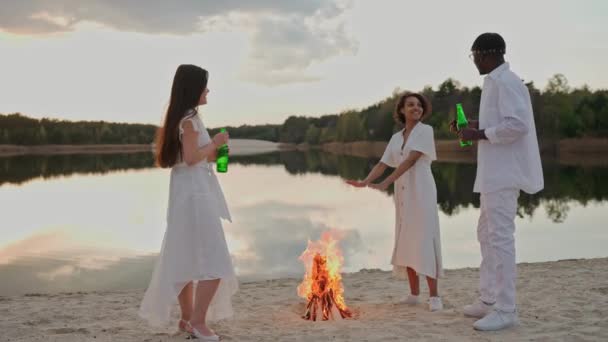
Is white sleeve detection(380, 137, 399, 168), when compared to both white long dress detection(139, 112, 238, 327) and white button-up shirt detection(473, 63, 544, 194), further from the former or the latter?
white long dress detection(139, 112, 238, 327)

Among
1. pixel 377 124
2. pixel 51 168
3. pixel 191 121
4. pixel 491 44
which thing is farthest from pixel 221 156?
pixel 377 124

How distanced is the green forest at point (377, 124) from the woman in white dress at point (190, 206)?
59.7 meters

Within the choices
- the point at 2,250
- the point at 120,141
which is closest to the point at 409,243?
the point at 2,250

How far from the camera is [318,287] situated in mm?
6105

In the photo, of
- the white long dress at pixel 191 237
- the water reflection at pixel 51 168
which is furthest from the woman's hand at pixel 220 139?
the water reflection at pixel 51 168

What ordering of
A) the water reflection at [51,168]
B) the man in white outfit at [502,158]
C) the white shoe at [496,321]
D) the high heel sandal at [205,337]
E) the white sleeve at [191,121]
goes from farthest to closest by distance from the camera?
1. the water reflection at [51,168]
2. the white shoe at [496,321]
3. the man in white outfit at [502,158]
4. the high heel sandal at [205,337]
5. the white sleeve at [191,121]

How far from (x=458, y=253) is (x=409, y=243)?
601 cm

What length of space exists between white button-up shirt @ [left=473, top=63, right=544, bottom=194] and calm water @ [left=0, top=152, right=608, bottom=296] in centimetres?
553

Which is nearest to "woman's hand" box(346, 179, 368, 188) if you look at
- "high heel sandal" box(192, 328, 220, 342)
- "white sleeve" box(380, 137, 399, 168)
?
"white sleeve" box(380, 137, 399, 168)

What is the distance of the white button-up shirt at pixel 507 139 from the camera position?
4941 mm

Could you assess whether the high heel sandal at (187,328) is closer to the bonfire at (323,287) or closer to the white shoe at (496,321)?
the bonfire at (323,287)

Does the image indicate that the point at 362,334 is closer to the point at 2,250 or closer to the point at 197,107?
the point at 197,107

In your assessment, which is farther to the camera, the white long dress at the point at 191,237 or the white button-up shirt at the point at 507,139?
the white button-up shirt at the point at 507,139

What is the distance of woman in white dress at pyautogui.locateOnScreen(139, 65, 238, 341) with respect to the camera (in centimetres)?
471
